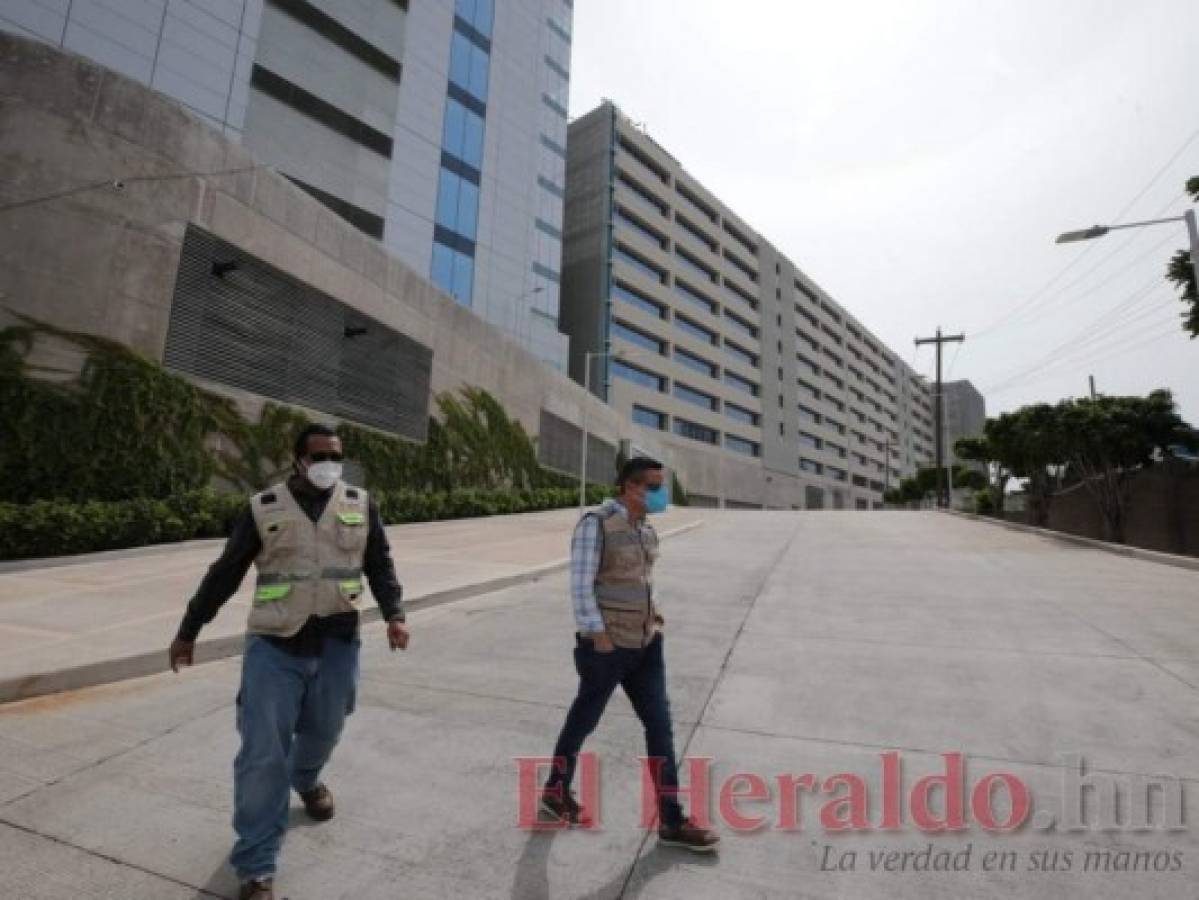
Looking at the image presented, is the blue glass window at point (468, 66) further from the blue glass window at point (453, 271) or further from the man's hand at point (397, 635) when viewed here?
the man's hand at point (397, 635)

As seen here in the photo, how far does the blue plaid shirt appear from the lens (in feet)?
9.42

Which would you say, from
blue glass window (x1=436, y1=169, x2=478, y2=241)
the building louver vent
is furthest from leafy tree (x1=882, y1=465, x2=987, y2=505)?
the building louver vent

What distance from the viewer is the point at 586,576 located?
2.94 m

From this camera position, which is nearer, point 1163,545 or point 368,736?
point 368,736

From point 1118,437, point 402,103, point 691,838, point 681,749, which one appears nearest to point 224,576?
point 691,838

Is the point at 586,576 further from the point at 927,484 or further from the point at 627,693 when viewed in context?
the point at 927,484

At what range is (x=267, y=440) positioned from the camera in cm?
1369

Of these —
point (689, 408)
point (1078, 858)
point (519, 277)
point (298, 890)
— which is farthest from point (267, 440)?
point (689, 408)

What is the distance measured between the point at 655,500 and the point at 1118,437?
1883 centimetres

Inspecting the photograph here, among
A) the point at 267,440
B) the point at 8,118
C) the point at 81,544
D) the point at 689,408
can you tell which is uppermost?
the point at 689,408

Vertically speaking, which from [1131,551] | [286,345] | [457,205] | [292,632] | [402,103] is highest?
[402,103]

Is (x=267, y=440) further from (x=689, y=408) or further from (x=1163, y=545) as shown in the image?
(x=689, y=408)

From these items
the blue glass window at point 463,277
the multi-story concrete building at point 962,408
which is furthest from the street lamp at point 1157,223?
the multi-story concrete building at point 962,408

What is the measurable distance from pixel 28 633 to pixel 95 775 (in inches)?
134
